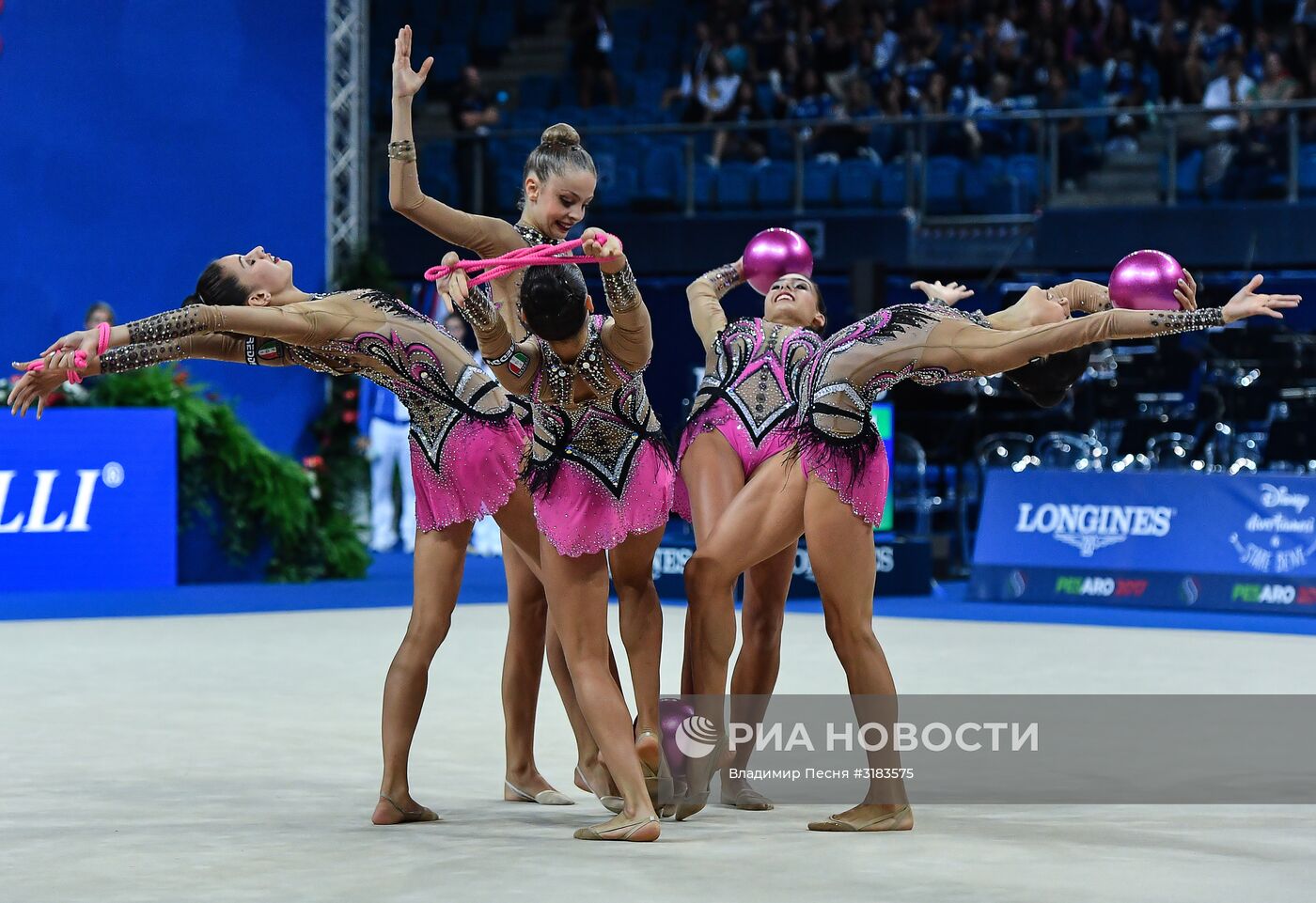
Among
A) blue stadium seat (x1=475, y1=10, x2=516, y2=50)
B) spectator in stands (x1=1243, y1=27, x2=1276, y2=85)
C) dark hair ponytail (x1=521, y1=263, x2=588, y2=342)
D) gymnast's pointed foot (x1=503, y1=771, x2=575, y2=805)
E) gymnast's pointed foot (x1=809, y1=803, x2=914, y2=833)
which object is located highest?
blue stadium seat (x1=475, y1=10, x2=516, y2=50)

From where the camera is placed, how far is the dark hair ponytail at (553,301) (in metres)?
4.56

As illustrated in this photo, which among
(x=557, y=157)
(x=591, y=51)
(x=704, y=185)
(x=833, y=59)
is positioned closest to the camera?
(x=557, y=157)

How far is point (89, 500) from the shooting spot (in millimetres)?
11492

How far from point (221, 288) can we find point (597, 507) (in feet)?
4.03

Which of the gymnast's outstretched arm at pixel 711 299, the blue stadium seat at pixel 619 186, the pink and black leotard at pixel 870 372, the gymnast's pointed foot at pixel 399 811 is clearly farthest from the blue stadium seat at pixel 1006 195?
the gymnast's pointed foot at pixel 399 811

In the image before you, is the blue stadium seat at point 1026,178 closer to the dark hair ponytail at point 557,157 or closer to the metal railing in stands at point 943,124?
the metal railing in stands at point 943,124

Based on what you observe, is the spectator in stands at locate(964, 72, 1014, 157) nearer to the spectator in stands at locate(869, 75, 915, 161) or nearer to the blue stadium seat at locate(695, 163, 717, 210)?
the spectator in stands at locate(869, 75, 915, 161)

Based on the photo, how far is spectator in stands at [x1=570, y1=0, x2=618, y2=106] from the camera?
16938 mm

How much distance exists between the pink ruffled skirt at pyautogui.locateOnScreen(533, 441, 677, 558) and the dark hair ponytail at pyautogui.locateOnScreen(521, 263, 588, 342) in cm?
43

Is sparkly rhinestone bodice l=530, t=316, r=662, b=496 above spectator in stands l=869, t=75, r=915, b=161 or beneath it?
beneath

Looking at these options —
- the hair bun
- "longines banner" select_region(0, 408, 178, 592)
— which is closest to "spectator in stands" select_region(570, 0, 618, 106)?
"longines banner" select_region(0, 408, 178, 592)

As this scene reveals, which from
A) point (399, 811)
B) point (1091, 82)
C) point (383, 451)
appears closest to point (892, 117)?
point (1091, 82)

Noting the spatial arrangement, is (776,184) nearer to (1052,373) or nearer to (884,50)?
(884,50)

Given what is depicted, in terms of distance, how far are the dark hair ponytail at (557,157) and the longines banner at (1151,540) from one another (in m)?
6.83
